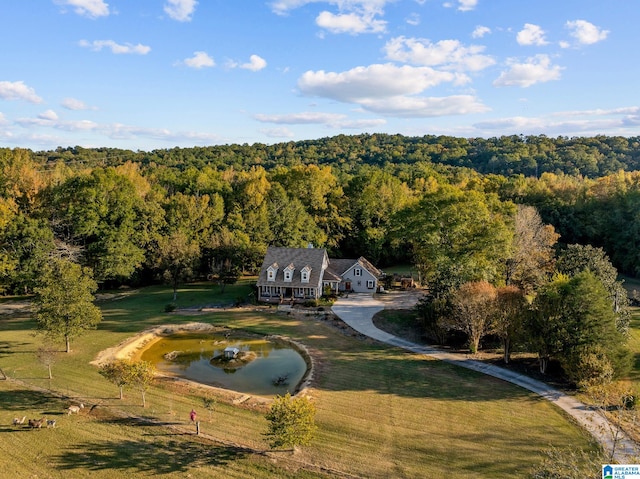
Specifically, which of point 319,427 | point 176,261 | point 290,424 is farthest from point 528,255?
point 176,261

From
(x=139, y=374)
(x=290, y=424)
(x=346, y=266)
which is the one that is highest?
(x=346, y=266)

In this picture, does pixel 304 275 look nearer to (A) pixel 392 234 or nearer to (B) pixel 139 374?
(A) pixel 392 234

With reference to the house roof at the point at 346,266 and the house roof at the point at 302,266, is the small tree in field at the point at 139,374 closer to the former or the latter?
the house roof at the point at 302,266

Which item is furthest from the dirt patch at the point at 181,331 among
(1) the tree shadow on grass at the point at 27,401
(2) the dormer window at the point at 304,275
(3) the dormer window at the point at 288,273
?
(2) the dormer window at the point at 304,275

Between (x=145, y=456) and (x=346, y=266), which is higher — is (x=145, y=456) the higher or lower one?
the lower one

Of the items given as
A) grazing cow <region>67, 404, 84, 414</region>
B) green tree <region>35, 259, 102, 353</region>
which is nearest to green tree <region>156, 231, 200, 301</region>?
Result: green tree <region>35, 259, 102, 353</region>

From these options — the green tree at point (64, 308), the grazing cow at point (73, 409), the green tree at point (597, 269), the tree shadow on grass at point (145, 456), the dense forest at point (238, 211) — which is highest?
the dense forest at point (238, 211)

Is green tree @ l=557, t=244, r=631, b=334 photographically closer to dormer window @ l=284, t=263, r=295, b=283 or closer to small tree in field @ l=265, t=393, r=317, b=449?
small tree in field @ l=265, t=393, r=317, b=449
